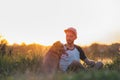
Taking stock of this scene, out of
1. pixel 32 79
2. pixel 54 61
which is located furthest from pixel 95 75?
pixel 54 61

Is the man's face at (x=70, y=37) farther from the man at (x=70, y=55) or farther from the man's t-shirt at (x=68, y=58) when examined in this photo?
the man's t-shirt at (x=68, y=58)

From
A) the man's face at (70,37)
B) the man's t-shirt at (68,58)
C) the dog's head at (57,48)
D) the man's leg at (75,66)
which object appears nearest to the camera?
the man's leg at (75,66)

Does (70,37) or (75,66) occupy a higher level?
(70,37)

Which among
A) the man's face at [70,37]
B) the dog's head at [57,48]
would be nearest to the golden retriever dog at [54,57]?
the dog's head at [57,48]

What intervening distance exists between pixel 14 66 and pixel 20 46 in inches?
339

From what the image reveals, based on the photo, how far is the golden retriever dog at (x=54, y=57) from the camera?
1471 centimetres

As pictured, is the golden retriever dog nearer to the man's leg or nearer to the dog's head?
the dog's head

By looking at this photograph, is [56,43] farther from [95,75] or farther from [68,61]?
[95,75]

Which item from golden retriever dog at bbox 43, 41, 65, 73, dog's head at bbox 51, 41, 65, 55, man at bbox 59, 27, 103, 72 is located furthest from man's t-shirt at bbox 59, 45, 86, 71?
dog's head at bbox 51, 41, 65, 55

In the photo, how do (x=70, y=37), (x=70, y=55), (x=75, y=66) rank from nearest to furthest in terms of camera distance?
(x=75, y=66) < (x=70, y=37) < (x=70, y=55)

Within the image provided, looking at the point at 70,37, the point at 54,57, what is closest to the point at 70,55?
the point at 70,37

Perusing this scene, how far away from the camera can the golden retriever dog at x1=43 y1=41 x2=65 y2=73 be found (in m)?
14.7

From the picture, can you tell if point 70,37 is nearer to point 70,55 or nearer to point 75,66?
point 70,55

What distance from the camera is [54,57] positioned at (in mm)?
14859
